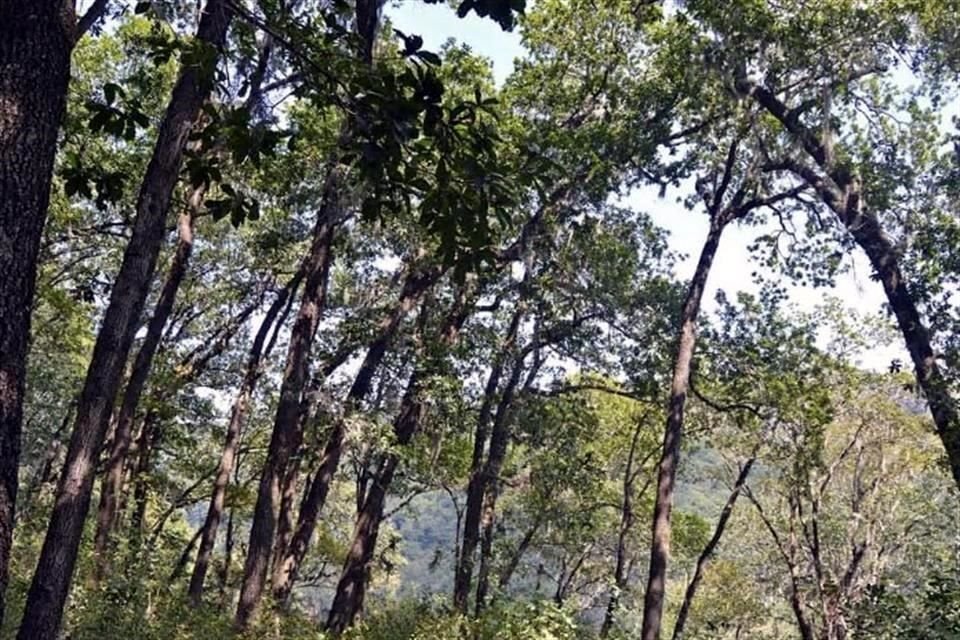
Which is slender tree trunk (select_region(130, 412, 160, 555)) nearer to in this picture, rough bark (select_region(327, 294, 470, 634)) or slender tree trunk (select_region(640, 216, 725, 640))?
rough bark (select_region(327, 294, 470, 634))

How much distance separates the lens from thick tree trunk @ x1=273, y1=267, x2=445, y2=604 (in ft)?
42.6

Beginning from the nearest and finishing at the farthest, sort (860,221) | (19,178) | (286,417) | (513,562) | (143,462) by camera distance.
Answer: (19,178) → (286,417) → (860,221) → (513,562) → (143,462)

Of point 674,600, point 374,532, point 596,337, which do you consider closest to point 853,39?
point 596,337

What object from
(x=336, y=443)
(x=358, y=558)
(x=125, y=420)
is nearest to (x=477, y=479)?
(x=358, y=558)

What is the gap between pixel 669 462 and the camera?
41.2 feet

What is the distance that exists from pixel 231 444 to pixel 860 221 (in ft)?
39.1

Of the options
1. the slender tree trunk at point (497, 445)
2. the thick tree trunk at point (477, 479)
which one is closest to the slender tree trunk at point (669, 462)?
the thick tree trunk at point (477, 479)

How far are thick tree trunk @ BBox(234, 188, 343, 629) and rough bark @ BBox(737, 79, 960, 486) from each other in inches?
255

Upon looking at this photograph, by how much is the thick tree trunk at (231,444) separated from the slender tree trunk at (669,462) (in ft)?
25.6

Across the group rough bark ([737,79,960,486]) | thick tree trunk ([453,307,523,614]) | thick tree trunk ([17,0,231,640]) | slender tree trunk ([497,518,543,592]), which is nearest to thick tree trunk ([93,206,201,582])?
thick tree trunk ([17,0,231,640])

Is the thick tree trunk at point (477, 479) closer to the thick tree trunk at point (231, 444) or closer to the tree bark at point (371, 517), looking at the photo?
the tree bark at point (371, 517)

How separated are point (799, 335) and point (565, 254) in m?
5.20

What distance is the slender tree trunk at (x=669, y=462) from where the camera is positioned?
466 inches

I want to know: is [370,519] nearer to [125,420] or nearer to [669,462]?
[125,420]
